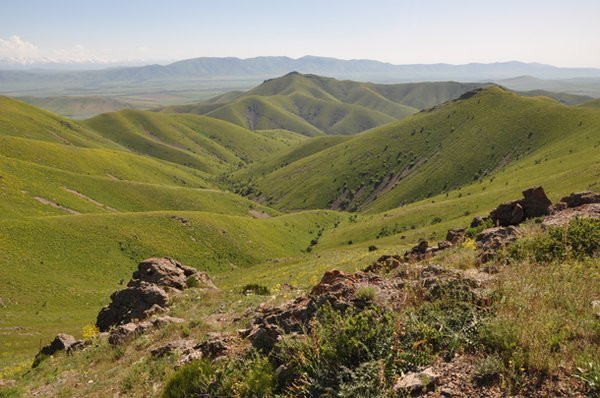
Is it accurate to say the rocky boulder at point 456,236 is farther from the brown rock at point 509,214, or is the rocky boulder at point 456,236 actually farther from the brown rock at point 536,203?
the brown rock at point 536,203

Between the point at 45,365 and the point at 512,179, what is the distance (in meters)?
90.7

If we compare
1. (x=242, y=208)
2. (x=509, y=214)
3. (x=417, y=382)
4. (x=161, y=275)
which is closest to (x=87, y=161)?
(x=242, y=208)

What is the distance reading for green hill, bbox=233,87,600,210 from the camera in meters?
121

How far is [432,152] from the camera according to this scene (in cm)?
14562

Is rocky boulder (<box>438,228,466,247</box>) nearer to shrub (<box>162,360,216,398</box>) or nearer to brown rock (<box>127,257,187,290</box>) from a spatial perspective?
shrub (<box>162,360,216,398</box>)

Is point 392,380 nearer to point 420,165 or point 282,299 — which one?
point 282,299

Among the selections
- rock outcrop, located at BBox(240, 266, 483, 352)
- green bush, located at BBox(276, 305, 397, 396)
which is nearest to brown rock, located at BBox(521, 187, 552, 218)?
rock outcrop, located at BBox(240, 266, 483, 352)

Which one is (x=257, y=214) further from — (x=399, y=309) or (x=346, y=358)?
(x=346, y=358)

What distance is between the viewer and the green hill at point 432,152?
120875 millimetres

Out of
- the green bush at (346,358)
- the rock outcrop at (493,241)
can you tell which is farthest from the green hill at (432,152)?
Result: the green bush at (346,358)

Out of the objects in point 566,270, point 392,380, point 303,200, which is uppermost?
point 566,270

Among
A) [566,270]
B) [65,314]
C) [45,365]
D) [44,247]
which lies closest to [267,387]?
[566,270]

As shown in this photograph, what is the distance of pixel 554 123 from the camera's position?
4811 inches

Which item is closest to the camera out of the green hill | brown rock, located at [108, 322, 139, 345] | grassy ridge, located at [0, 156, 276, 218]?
brown rock, located at [108, 322, 139, 345]
